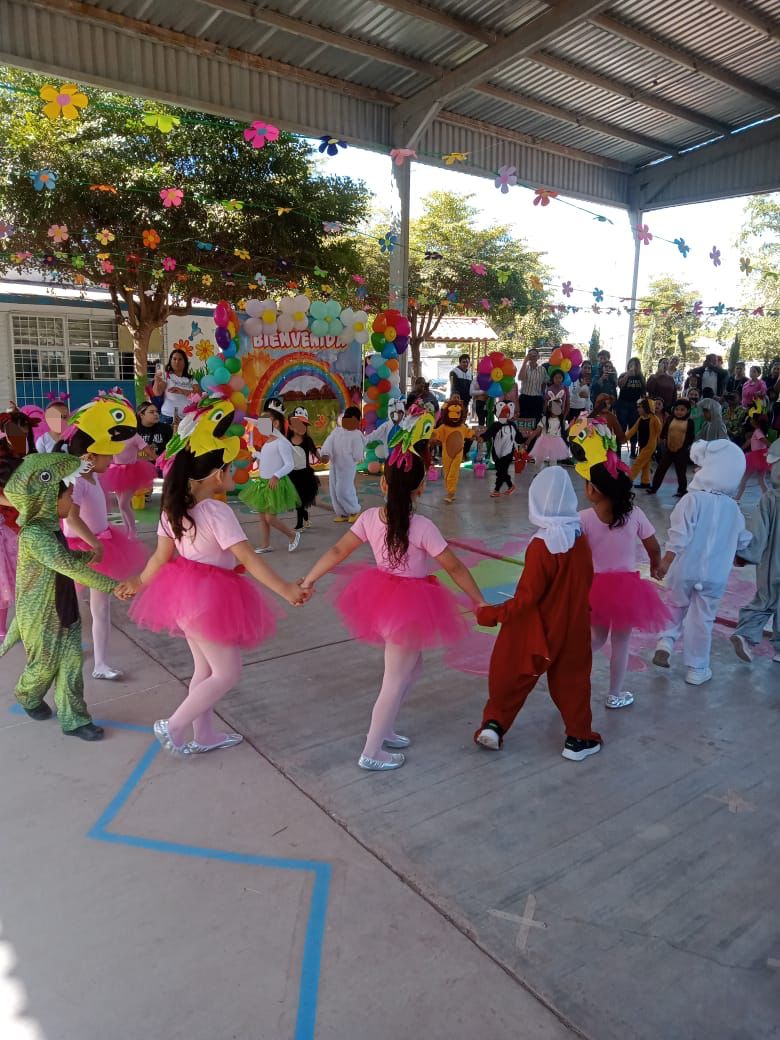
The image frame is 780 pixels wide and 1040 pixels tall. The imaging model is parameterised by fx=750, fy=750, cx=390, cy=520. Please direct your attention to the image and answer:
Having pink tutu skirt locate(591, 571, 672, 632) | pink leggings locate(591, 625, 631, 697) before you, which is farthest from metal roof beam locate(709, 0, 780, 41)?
pink leggings locate(591, 625, 631, 697)

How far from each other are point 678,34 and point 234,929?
14284 mm

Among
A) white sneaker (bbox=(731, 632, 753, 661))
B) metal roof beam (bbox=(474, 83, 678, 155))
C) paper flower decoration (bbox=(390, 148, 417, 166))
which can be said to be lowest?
white sneaker (bbox=(731, 632, 753, 661))

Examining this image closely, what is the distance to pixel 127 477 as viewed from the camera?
19.5 ft

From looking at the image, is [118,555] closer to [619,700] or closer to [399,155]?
[619,700]

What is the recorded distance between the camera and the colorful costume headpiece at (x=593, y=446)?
3703 mm

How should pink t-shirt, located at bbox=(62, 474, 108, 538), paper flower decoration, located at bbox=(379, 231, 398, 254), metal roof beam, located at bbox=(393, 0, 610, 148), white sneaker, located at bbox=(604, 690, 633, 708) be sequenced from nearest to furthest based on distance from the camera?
1. white sneaker, located at bbox=(604, 690, 633, 708)
2. pink t-shirt, located at bbox=(62, 474, 108, 538)
3. metal roof beam, located at bbox=(393, 0, 610, 148)
4. paper flower decoration, located at bbox=(379, 231, 398, 254)

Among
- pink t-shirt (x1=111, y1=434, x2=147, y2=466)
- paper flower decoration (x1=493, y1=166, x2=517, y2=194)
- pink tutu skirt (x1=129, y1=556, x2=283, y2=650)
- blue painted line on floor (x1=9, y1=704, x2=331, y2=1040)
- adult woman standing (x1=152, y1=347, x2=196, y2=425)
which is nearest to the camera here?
blue painted line on floor (x1=9, y1=704, x2=331, y2=1040)

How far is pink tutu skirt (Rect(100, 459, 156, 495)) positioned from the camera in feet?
19.4

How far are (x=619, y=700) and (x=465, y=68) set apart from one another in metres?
11.6

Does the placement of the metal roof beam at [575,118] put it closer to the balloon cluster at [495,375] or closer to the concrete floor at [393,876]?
the balloon cluster at [495,375]

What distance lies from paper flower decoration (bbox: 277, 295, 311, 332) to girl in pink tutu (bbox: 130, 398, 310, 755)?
7.60m

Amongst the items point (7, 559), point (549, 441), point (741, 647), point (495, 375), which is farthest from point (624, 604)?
point (495, 375)

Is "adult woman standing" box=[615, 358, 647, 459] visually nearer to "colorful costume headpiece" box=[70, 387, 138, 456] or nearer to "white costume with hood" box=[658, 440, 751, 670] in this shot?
"white costume with hood" box=[658, 440, 751, 670]

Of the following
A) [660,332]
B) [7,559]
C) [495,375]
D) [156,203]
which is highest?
[156,203]
